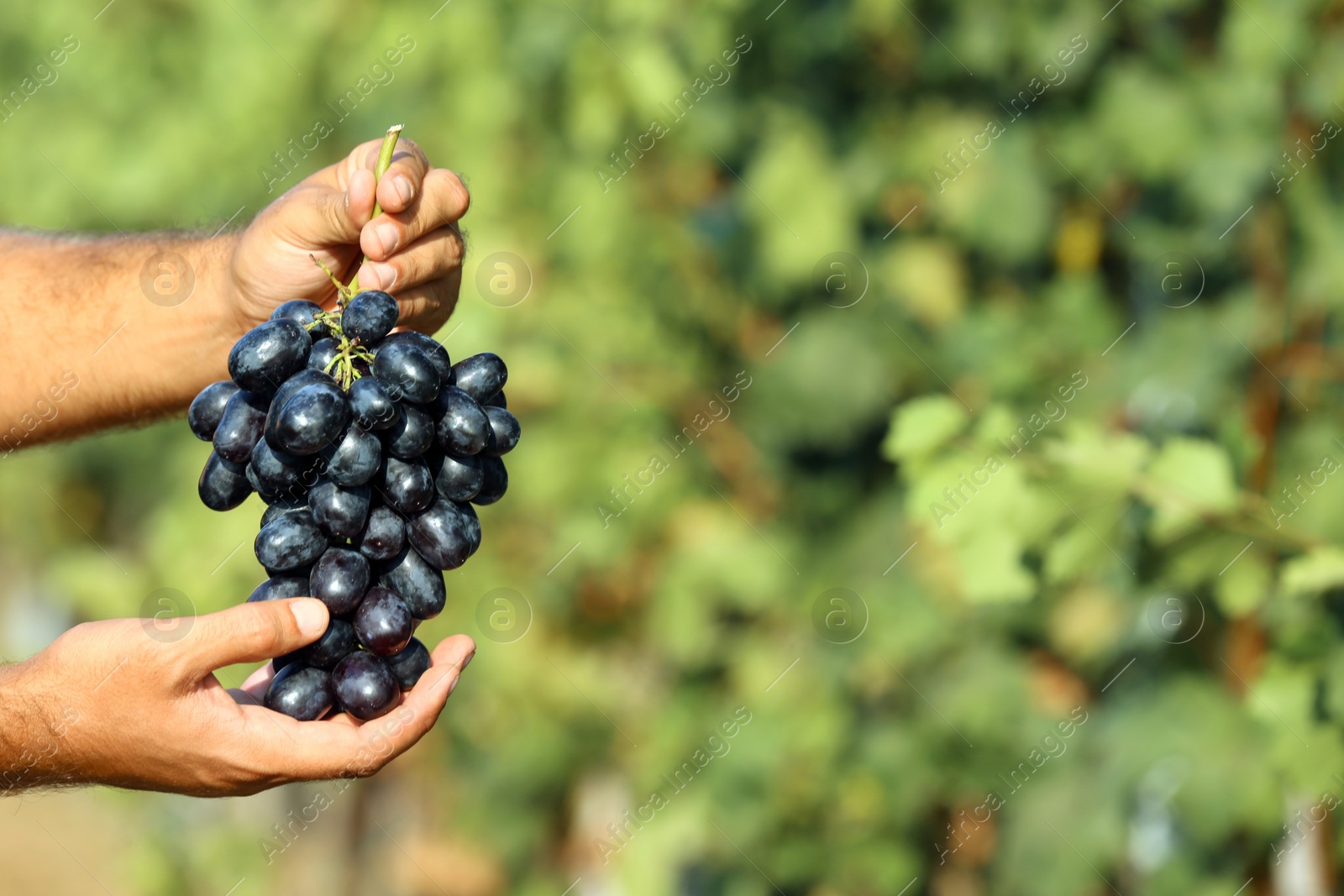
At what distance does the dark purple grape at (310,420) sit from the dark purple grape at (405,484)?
0.26 ft

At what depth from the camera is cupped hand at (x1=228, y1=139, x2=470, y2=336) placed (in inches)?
55.4

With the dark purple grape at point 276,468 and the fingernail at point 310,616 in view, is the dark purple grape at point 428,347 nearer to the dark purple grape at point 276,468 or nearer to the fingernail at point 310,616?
the dark purple grape at point 276,468

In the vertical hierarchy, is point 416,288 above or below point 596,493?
above

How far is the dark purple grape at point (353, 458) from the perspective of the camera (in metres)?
1.15

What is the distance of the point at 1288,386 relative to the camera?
7.79ft

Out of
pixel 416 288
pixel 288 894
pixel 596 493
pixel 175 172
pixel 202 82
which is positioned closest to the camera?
pixel 416 288

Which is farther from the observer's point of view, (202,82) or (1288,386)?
(202,82)

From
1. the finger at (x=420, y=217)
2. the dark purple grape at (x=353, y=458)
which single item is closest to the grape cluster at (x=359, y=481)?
the dark purple grape at (x=353, y=458)

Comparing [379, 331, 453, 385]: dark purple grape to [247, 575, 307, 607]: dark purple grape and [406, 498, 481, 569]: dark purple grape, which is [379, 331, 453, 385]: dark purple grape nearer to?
[406, 498, 481, 569]: dark purple grape

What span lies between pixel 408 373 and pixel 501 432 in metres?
0.14

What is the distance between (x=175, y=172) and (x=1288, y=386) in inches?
129

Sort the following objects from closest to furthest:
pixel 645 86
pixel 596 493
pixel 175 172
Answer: pixel 645 86 → pixel 596 493 → pixel 175 172

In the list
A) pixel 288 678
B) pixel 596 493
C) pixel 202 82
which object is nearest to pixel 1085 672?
pixel 596 493

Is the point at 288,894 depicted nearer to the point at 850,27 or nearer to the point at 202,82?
the point at 202,82
